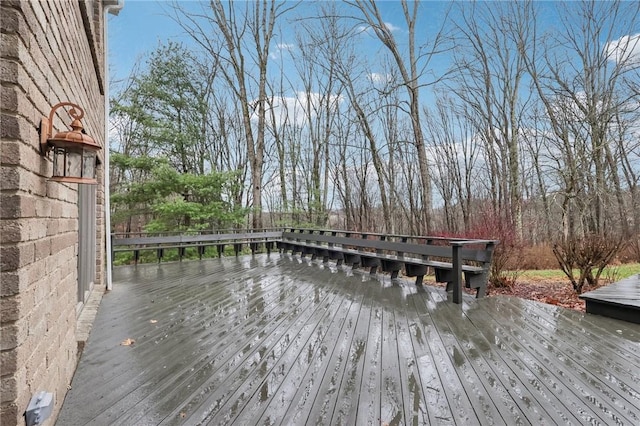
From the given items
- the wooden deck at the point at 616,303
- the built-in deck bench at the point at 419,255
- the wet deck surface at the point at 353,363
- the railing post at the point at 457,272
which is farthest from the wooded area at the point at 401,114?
the wet deck surface at the point at 353,363

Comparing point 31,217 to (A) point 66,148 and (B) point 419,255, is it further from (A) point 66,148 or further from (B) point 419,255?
(B) point 419,255

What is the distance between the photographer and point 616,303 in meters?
3.72

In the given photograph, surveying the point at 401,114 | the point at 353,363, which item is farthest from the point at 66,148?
the point at 401,114

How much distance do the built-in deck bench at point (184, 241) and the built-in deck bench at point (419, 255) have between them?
1130 mm

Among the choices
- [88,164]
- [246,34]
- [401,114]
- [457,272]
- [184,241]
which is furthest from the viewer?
[401,114]

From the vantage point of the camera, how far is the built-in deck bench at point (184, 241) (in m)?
7.58

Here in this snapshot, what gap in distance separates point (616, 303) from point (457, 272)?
5.45 ft

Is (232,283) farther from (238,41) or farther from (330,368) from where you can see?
(238,41)

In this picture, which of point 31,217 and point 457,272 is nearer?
point 31,217

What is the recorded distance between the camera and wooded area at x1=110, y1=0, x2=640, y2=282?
31.5 ft

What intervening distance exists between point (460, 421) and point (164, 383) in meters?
1.89

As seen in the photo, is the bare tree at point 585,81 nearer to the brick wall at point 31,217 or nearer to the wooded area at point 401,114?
the wooded area at point 401,114

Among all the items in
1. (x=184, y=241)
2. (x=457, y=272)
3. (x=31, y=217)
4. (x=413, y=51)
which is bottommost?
(x=457, y=272)

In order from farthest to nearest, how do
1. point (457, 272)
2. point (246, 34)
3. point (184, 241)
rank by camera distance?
point (246, 34)
point (184, 241)
point (457, 272)
